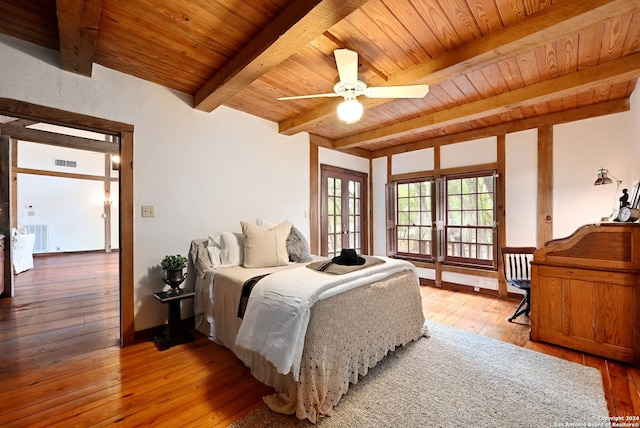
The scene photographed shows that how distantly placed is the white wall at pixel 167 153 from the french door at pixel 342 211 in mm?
1102

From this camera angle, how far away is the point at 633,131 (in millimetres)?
2824

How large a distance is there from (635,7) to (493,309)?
3.11 m

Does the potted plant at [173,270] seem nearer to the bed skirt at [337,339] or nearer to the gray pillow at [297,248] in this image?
the bed skirt at [337,339]

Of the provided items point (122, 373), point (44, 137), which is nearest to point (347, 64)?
point (122, 373)

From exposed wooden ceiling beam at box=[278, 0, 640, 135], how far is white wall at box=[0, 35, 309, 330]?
1947mm

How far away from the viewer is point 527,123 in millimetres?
3664

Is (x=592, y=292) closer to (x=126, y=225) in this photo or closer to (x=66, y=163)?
(x=126, y=225)

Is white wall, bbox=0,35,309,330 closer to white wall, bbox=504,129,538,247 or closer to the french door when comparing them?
the french door

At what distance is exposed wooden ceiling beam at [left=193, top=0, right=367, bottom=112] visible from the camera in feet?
4.83

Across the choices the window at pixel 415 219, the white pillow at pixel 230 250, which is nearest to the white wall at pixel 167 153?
the white pillow at pixel 230 250

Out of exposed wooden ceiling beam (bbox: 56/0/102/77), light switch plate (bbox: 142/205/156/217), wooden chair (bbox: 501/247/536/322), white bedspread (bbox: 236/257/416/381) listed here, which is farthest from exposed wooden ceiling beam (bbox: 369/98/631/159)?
exposed wooden ceiling beam (bbox: 56/0/102/77)

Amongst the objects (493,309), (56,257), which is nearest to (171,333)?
(493,309)

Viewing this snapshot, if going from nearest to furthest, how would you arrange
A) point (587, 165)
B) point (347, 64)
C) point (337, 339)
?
point (337, 339) → point (347, 64) → point (587, 165)

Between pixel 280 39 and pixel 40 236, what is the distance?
9.48 meters
